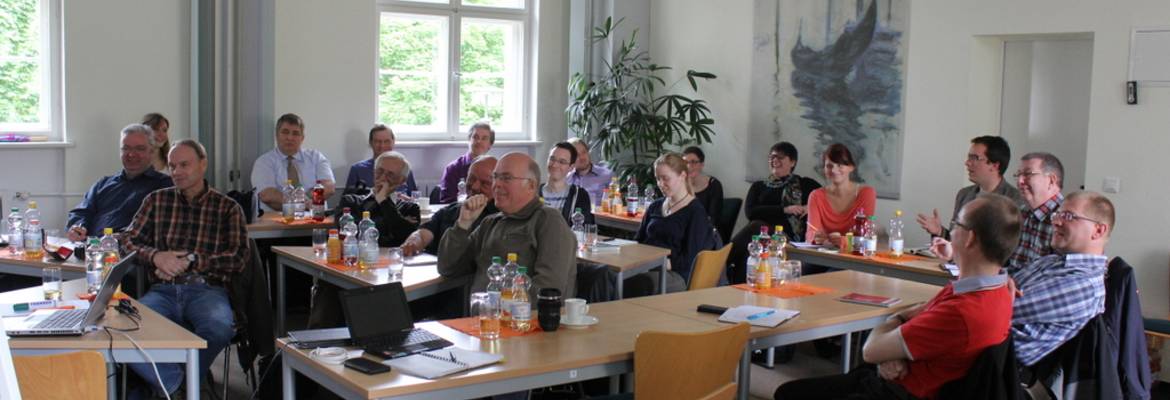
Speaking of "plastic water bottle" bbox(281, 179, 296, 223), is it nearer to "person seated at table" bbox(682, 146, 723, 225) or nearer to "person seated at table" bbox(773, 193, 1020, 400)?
"person seated at table" bbox(682, 146, 723, 225)

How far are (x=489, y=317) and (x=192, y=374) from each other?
0.99 metres

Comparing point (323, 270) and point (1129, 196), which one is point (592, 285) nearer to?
point (323, 270)

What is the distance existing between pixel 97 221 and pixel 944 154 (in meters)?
5.73

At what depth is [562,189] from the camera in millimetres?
7262

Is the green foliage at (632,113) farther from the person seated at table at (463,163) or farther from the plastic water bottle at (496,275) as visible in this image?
the plastic water bottle at (496,275)

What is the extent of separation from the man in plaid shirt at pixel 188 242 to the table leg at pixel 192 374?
1.17m

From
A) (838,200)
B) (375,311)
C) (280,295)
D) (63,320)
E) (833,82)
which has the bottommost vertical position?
(280,295)

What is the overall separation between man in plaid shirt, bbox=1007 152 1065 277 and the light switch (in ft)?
6.17

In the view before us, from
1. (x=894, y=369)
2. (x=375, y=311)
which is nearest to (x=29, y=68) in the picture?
(x=375, y=311)

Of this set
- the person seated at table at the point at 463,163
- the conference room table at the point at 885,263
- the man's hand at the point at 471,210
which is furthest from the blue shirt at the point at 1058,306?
the person seated at table at the point at 463,163

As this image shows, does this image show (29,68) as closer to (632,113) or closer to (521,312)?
(632,113)

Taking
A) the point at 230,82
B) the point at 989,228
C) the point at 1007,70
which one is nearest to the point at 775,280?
the point at 989,228

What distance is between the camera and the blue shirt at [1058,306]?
3732mm

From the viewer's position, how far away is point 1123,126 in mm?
6672
